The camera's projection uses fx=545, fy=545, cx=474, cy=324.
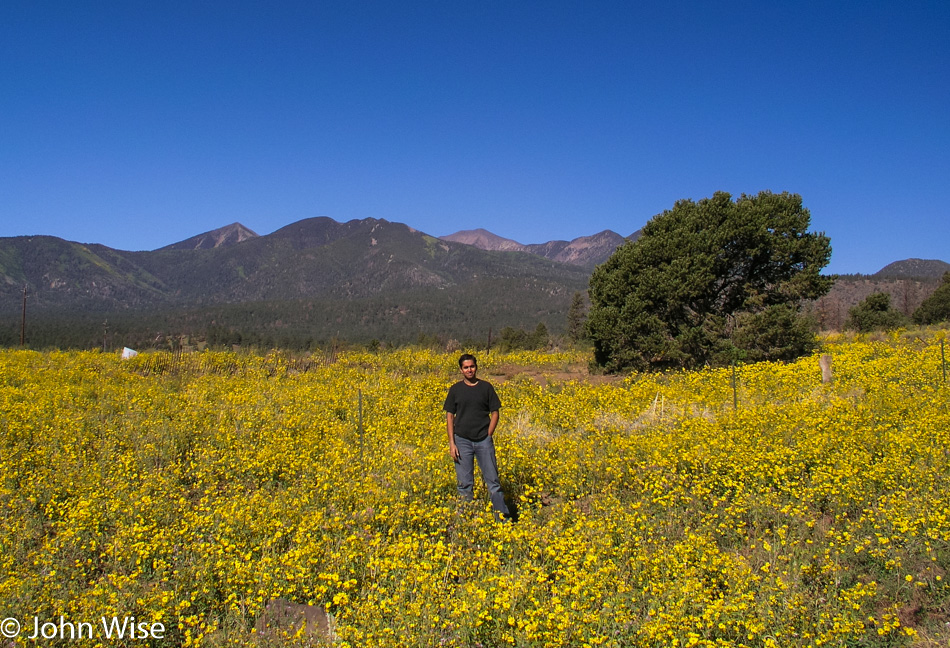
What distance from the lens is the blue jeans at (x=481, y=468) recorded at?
6.25 m

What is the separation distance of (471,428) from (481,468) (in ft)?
1.69

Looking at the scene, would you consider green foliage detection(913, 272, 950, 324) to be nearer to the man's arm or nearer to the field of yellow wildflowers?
the field of yellow wildflowers

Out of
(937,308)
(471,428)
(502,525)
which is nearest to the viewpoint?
(502,525)

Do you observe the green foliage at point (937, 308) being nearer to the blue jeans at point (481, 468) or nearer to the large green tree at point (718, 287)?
the large green tree at point (718, 287)

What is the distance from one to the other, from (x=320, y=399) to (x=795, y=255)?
18299 mm

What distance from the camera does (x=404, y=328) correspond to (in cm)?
15612

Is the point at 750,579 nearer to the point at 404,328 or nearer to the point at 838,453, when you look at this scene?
the point at 838,453

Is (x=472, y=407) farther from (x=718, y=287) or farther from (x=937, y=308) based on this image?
(x=937, y=308)

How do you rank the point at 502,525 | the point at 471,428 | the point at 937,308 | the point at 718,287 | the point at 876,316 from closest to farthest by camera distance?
the point at 502,525 < the point at 471,428 < the point at 718,287 < the point at 876,316 < the point at 937,308

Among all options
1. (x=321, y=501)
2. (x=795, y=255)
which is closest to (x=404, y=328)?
(x=795, y=255)

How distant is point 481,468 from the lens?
643 centimetres

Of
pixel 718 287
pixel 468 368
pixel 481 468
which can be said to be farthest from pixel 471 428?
pixel 718 287

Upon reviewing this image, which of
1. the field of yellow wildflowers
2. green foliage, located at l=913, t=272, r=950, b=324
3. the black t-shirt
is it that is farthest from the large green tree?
green foliage, located at l=913, t=272, r=950, b=324

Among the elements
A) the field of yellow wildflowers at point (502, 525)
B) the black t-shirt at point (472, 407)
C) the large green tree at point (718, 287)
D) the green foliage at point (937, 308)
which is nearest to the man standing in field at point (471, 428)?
the black t-shirt at point (472, 407)
